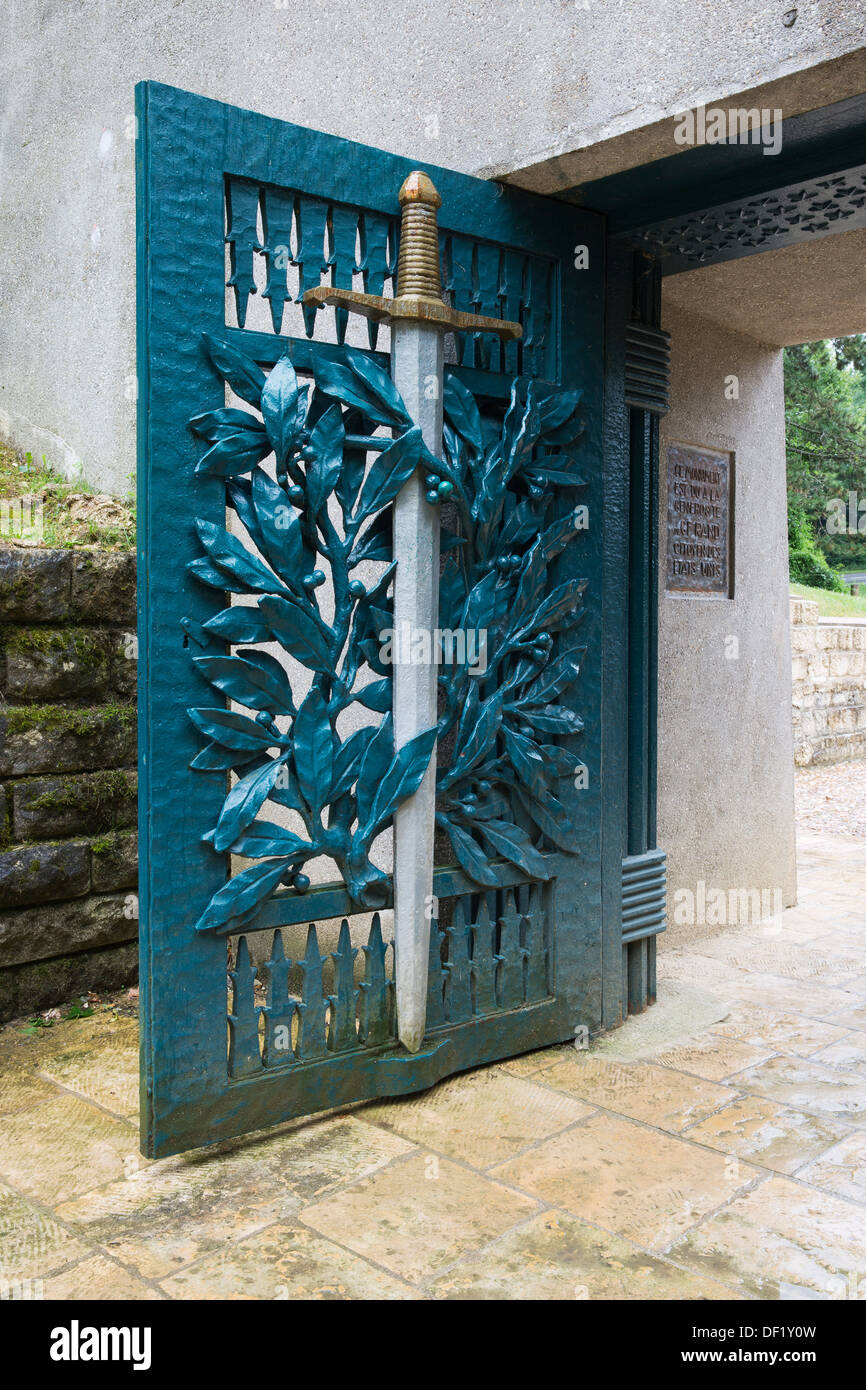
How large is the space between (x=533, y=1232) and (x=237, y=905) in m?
1.02

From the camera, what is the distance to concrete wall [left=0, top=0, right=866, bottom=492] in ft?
9.29

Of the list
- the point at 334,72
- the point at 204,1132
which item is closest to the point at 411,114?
the point at 334,72

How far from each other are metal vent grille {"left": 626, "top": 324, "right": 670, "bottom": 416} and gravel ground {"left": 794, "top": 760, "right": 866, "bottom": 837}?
4.43 meters

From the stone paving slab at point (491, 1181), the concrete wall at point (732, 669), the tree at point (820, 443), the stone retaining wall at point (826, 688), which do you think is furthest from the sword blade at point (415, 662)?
the tree at point (820, 443)

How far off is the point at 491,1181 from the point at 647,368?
2564mm

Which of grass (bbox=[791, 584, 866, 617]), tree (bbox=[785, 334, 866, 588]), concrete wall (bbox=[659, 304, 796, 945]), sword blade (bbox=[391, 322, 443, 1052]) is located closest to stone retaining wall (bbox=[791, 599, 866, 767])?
grass (bbox=[791, 584, 866, 617])

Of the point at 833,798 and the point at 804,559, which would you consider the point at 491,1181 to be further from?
the point at 804,559

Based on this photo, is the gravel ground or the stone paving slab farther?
the gravel ground

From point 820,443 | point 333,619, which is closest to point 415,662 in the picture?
point 333,619

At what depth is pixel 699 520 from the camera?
4688mm

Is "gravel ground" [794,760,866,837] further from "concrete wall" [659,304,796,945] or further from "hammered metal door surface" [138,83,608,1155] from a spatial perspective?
"hammered metal door surface" [138,83,608,1155]

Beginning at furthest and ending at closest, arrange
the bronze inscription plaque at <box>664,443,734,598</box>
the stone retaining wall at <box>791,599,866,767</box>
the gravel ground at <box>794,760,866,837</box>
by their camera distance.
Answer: the stone retaining wall at <box>791,599,866,767</box>, the gravel ground at <box>794,760,866,837</box>, the bronze inscription plaque at <box>664,443,734,598</box>

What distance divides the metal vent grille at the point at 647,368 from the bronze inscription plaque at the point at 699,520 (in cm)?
70

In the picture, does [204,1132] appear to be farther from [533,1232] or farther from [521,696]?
[521,696]
